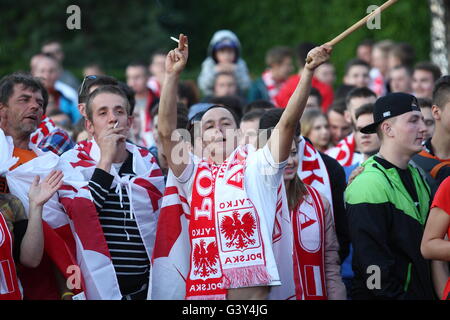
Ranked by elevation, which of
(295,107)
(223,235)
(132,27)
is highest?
(132,27)

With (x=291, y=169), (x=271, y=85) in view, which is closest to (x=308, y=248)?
(x=291, y=169)

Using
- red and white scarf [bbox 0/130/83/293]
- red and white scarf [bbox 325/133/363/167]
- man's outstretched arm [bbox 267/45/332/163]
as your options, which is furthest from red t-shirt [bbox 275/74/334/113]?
man's outstretched arm [bbox 267/45/332/163]

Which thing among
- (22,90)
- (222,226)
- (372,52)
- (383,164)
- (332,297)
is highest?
(372,52)

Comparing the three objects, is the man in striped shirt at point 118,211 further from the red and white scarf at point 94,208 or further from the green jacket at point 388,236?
the green jacket at point 388,236

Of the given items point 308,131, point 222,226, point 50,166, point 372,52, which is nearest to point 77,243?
point 50,166

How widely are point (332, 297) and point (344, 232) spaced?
0.74 meters

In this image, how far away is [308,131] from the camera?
8469 millimetres

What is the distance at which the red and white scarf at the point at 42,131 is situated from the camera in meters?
6.77

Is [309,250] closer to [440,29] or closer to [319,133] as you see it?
[319,133]

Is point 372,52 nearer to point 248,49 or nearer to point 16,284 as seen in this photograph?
point 248,49

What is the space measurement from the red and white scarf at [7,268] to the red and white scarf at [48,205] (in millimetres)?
306

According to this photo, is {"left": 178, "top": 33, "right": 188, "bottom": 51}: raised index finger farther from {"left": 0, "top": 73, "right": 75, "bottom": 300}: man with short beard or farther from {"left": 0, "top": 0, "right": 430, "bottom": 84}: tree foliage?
{"left": 0, "top": 0, "right": 430, "bottom": 84}: tree foliage

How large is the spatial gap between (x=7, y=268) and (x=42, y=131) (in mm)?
1782

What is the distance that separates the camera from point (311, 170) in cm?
685
